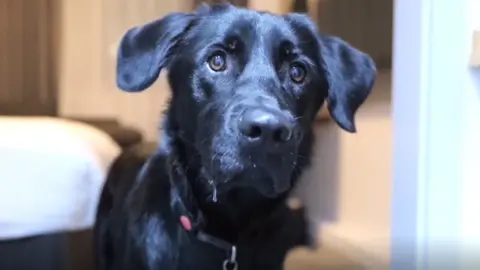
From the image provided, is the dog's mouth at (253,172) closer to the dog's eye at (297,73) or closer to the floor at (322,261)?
the dog's eye at (297,73)

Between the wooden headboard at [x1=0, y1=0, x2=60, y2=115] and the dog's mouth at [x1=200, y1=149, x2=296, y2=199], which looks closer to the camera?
the dog's mouth at [x1=200, y1=149, x2=296, y2=199]

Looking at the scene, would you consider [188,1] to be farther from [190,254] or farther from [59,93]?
[190,254]

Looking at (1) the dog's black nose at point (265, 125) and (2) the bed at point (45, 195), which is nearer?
(1) the dog's black nose at point (265, 125)

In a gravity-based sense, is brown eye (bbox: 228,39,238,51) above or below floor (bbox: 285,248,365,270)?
above

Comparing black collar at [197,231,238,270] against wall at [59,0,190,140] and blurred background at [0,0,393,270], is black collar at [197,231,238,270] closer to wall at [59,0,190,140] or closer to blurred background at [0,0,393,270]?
blurred background at [0,0,393,270]

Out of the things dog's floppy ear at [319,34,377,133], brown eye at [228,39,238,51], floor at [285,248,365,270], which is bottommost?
floor at [285,248,365,270]

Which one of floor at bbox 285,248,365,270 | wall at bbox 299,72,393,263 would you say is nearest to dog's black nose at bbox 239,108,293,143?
floor at bbox 285,248,365,270

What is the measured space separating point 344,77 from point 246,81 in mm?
227

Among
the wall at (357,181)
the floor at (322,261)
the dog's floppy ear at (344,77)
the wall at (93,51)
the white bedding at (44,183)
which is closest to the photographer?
the dog's floppy ear at (344,77)

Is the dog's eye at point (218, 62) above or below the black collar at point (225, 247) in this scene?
above

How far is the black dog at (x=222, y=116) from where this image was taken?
1.00 metres

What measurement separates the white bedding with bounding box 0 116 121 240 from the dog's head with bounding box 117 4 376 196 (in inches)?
11.0

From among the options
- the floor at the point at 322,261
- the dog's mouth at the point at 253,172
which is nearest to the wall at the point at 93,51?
the floor at the point at 322,261

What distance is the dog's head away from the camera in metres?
0.94
